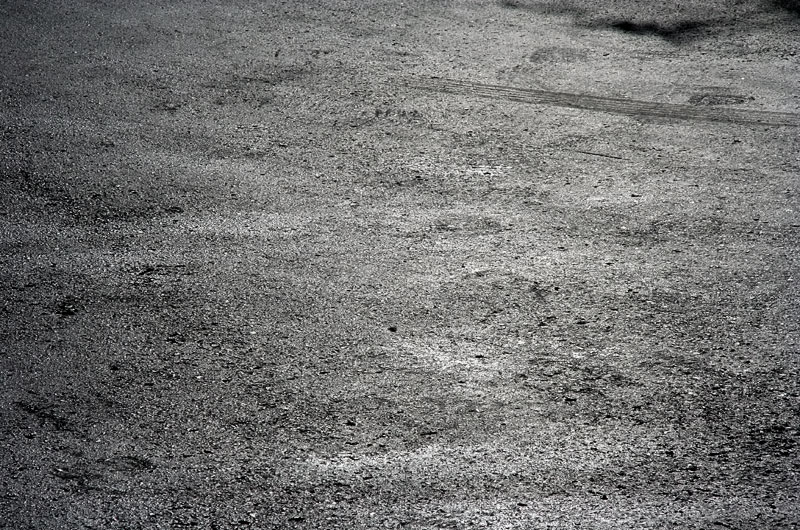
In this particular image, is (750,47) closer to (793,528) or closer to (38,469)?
(793,528)

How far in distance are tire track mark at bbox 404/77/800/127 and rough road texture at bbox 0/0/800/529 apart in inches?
1.5

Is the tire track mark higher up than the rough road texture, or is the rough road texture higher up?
the tire track mark

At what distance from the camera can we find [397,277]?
16.9ft

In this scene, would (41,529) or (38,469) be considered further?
(38,469)

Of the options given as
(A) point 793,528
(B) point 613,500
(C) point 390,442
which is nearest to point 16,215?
(C) point 390,442

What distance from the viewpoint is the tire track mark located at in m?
7.03

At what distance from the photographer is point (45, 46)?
818 cm

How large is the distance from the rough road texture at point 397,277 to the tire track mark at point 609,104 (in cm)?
4

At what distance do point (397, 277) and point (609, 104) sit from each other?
3274 millimetres

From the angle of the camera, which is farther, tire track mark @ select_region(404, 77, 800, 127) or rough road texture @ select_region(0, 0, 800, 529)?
tire track mark @ select_region(404, 77, 800, 127)

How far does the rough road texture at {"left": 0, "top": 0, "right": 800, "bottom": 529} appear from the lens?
375cm

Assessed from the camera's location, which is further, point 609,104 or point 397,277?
point 609,104

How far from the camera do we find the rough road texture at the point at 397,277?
375 centimetres

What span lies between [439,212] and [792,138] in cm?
324
